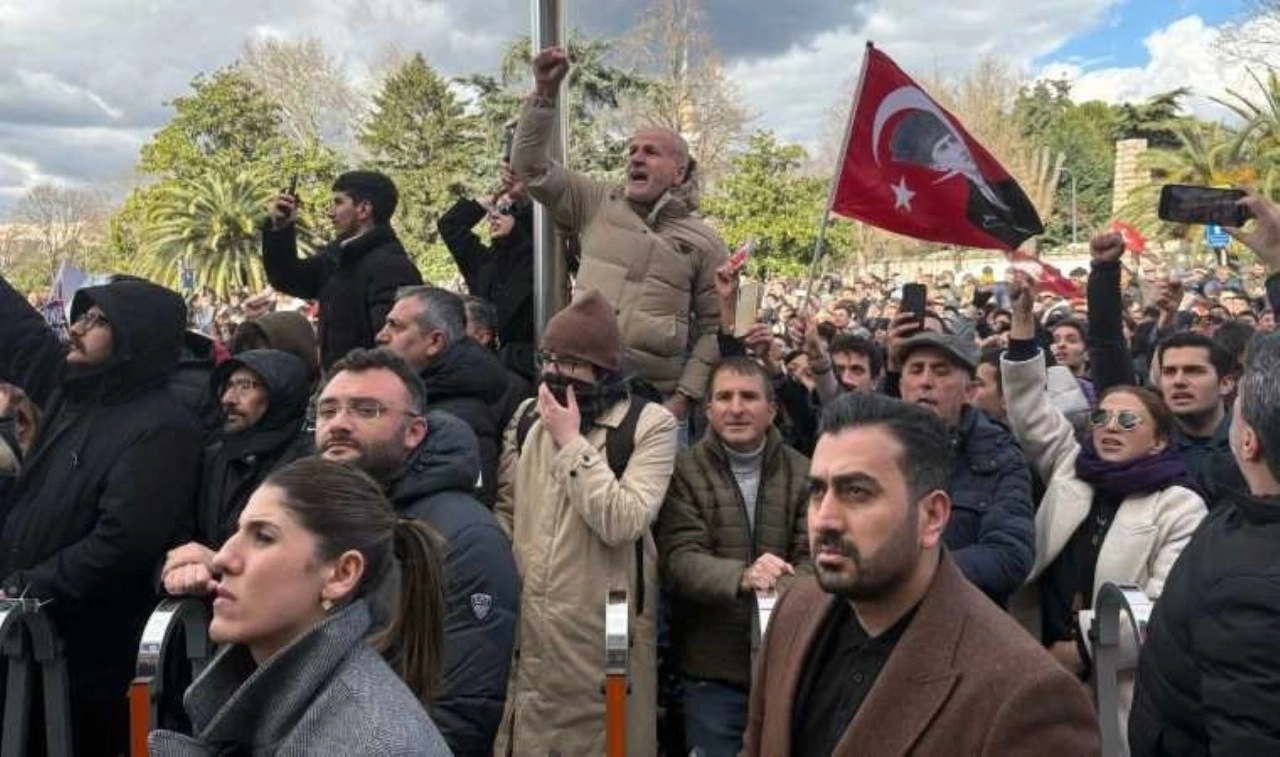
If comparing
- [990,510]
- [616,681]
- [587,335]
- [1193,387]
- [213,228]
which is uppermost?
[213,228]

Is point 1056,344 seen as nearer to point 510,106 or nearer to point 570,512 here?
point 570,512

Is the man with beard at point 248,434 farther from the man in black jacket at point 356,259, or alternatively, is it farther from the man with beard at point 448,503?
the man in black jacket at point 356,259

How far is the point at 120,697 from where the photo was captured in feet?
→ 13.3

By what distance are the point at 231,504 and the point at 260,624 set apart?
6.06 feet

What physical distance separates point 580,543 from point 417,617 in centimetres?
149

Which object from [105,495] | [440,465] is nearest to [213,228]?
[105,495]

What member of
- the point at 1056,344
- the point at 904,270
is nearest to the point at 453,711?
the point at 1056,344

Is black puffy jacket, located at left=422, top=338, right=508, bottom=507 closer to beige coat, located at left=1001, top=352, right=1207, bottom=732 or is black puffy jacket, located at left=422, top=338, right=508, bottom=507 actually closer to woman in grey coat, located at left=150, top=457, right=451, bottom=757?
woman in grey coat, located at left=150, top=457, right=451, bottom=757

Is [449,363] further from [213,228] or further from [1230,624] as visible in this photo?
[213,228]

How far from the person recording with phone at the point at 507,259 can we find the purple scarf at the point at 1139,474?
259 cm

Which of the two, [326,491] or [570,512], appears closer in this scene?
[326,491]

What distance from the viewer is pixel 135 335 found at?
4.12m

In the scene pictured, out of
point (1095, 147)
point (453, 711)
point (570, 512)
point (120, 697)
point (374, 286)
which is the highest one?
point (1095, 147)

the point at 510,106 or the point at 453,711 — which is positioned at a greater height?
the point at 510,106
